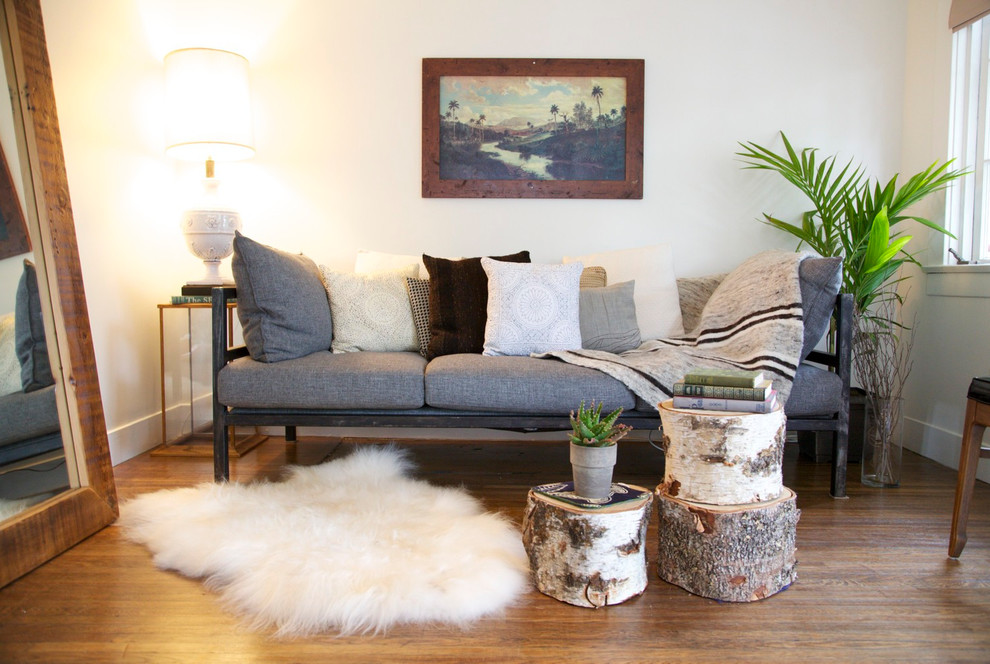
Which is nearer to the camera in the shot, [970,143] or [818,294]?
[818,294]

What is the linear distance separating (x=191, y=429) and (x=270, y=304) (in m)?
1.24

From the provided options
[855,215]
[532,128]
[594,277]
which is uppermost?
[532,128]

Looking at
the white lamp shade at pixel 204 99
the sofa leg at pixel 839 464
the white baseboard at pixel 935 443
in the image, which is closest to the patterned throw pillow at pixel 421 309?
the white lamp shade at pixel 204 99

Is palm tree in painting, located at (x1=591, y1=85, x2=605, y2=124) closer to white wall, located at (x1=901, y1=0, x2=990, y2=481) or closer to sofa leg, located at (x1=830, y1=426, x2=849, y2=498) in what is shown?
white wall, located at (x1=901, y1=0, x2=990, y2=481)

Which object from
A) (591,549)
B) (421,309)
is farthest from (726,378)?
(421,309)

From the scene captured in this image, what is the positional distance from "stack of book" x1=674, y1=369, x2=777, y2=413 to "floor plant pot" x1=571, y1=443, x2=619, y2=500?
0.28 m

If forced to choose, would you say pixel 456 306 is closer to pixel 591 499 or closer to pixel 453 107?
pixel 453 107

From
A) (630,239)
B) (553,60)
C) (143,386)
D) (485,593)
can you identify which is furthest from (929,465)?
(143,386)

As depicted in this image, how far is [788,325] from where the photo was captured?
2488 millimetres

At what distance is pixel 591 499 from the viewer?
1.67 metres

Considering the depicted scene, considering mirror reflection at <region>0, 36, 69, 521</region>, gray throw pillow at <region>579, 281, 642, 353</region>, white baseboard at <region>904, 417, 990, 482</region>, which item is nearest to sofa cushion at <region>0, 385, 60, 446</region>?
mirror reflection at <region>0, 36, 69, 521</region>

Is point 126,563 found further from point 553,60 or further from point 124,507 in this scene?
point 553,60

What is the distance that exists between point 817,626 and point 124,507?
2.10 meters

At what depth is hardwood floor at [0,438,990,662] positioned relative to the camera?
1432mm
